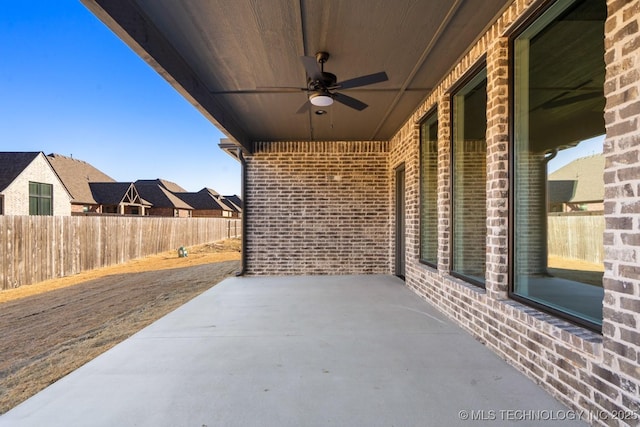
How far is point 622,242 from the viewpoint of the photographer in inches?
→ 59.0

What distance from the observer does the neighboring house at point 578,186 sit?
185 centimetres

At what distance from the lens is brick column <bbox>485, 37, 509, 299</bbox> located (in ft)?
8.26

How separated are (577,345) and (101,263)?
39.0 feet

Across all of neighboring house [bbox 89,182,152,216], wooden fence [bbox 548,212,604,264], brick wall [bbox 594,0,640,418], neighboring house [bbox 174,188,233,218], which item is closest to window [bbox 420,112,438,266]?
wooden fence [bbox 548,212,604,264]

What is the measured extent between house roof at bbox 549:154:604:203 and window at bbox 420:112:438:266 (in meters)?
1.91

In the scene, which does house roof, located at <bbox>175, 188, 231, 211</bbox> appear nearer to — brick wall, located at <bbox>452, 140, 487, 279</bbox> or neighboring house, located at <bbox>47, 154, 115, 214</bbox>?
neighboring house, located at <bbox>47, 154, 115, 214</bbox>

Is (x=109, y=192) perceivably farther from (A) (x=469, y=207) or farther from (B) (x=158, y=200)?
(A) (x=469, y=207)

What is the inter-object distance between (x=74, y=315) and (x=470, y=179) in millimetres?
6254

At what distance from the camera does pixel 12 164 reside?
12773 mm

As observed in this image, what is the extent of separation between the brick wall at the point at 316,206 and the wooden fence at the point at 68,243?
18.0 ft

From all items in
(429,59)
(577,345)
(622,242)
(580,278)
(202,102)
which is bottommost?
(577,345)

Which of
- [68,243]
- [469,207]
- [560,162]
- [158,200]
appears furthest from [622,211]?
[158,200]

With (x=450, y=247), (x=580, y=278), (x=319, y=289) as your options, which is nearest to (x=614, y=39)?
(x=580, y=278)

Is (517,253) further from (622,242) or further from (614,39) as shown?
(614,39)
